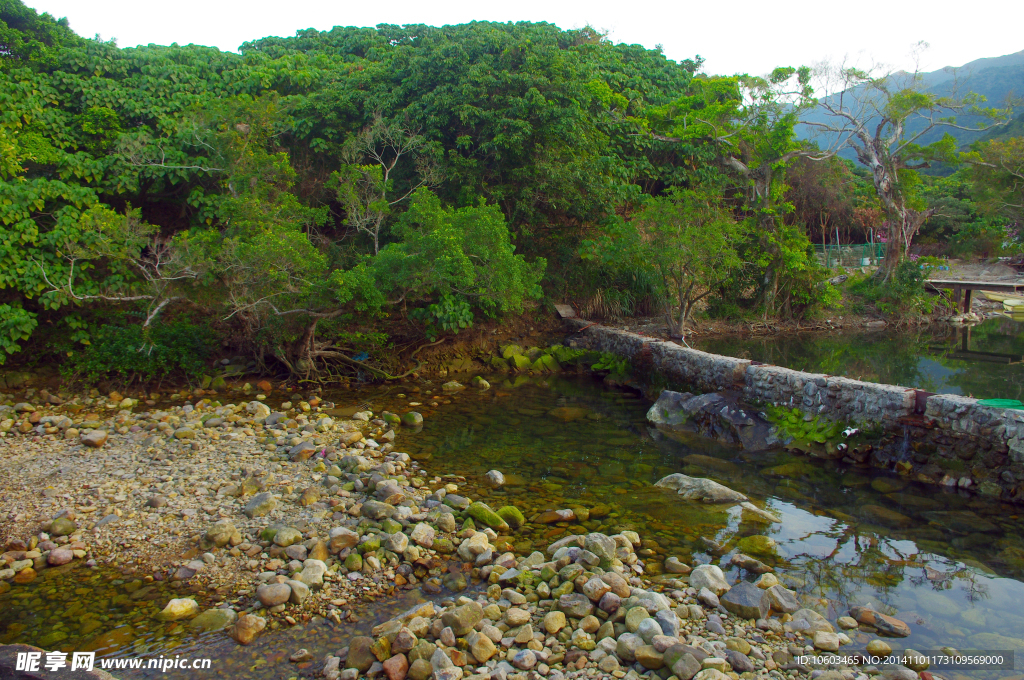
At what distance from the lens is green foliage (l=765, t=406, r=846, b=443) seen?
7.84m

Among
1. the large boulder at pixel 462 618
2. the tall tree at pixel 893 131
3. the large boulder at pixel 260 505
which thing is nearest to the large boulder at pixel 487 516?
the large boulder at pixel 462 618

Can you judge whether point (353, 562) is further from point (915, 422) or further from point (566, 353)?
point (566, 353)

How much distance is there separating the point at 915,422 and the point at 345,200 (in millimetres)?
10689

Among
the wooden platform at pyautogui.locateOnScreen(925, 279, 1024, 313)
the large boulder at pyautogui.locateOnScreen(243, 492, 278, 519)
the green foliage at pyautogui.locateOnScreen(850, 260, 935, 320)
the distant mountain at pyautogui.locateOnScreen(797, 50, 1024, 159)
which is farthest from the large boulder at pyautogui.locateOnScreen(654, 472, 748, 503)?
the distant mountain at pyautogui.locateOnScreen(797, 50, 1024, 159)

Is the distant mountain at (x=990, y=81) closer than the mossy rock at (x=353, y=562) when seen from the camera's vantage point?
No

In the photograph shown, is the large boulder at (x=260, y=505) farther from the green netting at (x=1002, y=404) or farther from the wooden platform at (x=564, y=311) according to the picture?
the wooden platform at (x=564, y=311)

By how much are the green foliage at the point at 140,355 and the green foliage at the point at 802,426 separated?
10.6 metres

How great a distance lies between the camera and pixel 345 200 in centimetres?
1224

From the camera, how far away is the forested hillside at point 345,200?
33.3 ft

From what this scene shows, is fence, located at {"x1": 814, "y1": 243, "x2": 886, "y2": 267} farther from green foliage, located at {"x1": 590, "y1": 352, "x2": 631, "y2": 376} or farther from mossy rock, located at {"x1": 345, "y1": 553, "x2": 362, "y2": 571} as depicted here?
mossy rock, located at {"x1": 345, "y1": 553, "x2": 362, "y2": 571}

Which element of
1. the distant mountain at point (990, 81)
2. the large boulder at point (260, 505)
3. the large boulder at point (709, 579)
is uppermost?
the distant mountain at point (990, 81)

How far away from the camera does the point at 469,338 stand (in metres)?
14.2

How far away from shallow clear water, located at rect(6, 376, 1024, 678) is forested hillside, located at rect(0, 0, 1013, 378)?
3884mm

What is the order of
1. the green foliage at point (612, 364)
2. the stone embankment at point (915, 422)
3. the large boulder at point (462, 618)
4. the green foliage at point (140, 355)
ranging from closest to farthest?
the large boulder at point (462, 618) → the stone embankment at point (915, 422) → the green foliage at point (140, 355) → the green foliage at point (612, 364)
